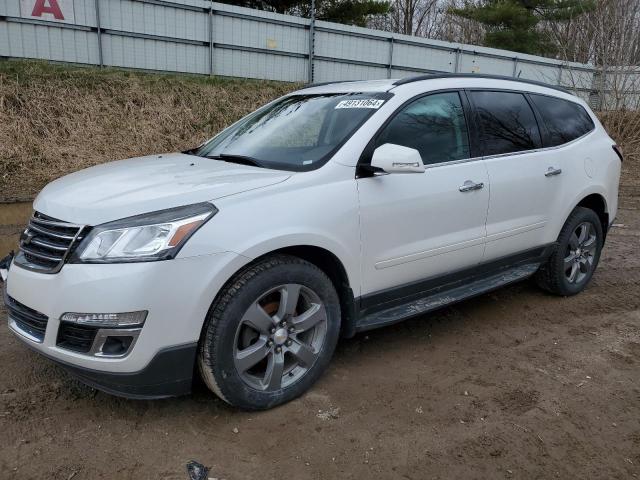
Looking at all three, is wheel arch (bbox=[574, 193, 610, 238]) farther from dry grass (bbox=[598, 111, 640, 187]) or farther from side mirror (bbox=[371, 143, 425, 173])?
dry grass (bbox=[598, 111, 640, 187])

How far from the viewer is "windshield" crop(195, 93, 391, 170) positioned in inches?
131

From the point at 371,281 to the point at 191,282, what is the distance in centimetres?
118

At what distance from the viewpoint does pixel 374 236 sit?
10.5ft

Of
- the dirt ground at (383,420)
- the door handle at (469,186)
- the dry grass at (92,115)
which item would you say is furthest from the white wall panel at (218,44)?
the door handle at (469,186)

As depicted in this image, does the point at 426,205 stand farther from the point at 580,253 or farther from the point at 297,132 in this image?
the point at 580,253

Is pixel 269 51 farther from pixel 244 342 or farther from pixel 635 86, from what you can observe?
pixel 244 342

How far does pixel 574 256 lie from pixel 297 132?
2.80 metres

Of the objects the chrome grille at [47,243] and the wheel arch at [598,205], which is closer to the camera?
the chrome grille at [47,243]

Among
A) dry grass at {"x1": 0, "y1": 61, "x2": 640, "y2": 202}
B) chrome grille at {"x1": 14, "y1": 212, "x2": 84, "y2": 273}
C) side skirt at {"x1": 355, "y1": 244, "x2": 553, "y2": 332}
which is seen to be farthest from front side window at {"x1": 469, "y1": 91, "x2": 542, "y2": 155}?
dry grass at {"x1": 0, "y1": 61, "x2": 640, "y2": 202}

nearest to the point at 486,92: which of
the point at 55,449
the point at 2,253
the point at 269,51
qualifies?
the point at 55,449

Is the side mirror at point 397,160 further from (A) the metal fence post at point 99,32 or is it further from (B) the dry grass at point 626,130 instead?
(B) the dry grass at point 626,130

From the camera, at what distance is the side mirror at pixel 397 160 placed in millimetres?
3047

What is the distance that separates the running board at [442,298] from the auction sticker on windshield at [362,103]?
128cm

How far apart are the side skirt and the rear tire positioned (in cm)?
19
